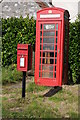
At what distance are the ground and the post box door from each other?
1.23 feet

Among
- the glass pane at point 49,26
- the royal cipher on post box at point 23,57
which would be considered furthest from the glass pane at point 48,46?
the royal cipher on post box at point 23,57

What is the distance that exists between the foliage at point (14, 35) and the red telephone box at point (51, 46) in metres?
1.78

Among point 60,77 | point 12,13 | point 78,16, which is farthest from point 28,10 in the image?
point 60,77

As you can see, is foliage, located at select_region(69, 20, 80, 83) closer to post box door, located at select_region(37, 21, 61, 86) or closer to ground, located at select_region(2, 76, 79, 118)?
ground, located at select_region(2, 76, 79, 118)

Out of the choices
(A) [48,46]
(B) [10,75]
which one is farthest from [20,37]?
(A) [48,46]

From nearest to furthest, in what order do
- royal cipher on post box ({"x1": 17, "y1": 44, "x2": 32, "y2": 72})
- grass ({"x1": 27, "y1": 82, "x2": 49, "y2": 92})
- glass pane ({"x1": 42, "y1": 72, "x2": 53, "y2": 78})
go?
royal cipher on post box ({"x1": 17, "y1": 44, "x2": 32, "y2": 72}), grass ({"x1": 27, "y1": 82, "x2": 49, "y2": 92}), glass pane ({"x1": 42, "y1": 72, "x2": 53, "y2": 78})

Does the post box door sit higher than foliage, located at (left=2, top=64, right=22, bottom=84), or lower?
higher

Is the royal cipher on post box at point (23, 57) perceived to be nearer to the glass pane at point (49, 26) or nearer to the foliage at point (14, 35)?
the glass pane at point (49, 26)

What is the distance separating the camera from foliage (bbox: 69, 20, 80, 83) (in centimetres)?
909

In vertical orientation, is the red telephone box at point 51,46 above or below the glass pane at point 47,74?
above

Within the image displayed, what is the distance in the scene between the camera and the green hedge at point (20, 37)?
9.16 meters

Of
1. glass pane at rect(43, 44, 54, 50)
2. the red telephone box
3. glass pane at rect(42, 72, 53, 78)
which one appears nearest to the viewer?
the red telephone box

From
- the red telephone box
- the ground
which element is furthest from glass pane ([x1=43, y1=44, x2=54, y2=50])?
the ground

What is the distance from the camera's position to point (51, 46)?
8086 mm
